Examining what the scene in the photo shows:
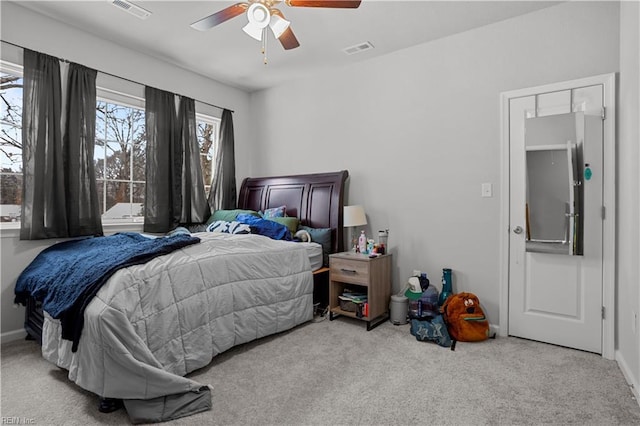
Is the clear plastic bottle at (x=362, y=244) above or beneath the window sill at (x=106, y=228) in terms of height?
beneath

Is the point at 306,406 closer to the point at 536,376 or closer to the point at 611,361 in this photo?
the point at 536,376

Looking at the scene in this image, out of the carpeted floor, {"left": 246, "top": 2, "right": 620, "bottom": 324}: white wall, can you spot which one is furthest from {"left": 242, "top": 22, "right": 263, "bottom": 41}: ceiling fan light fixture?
the carpeted floor

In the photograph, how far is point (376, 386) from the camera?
6.81 ft

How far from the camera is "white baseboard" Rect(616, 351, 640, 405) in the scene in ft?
6.37

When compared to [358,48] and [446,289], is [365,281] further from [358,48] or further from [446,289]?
[358,48]

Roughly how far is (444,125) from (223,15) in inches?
83.7

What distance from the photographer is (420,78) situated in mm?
3414

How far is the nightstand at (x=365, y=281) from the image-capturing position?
3.11 meters

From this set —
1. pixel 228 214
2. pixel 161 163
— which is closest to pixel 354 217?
pixel 228 214

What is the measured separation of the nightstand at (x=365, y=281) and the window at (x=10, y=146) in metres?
2.80

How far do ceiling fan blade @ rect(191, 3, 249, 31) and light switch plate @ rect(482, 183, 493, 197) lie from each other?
7.77 feet

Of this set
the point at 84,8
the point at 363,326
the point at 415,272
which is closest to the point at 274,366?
the point at 363,326

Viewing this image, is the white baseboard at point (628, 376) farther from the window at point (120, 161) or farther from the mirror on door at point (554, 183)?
the window at point (120, 161)

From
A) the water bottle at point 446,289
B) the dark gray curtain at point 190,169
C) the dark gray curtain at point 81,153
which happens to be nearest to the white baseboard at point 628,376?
the water bottle at point 446,289
